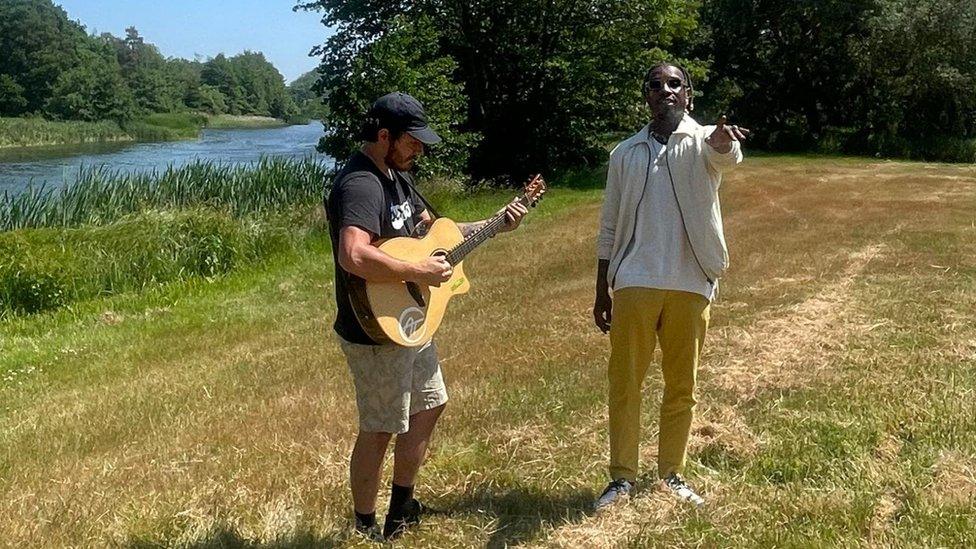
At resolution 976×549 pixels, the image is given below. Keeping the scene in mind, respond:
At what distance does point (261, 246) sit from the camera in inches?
552

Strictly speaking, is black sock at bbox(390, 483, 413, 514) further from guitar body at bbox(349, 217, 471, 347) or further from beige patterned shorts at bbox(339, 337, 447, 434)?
guitar body at bbox(349, 217, 471, 347)

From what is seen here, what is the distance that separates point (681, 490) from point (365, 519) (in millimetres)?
1325

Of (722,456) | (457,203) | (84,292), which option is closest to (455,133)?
(457,203)

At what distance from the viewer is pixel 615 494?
383cm

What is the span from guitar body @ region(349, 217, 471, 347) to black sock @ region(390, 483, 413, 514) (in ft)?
2.29

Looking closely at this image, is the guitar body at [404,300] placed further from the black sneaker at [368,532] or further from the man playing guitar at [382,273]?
the black sneaker at [368,532]

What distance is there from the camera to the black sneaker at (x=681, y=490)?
3779 millimetres

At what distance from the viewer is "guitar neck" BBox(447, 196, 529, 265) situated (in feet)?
11.8

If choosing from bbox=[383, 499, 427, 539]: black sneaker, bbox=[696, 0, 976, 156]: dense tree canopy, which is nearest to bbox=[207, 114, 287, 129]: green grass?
bbox=[696, 0, 976, 156]: dense tree canopy

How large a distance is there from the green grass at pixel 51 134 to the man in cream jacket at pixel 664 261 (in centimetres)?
5738

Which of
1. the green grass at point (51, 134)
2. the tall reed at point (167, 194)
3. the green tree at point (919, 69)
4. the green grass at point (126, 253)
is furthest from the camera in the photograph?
the green grass at point (51, 134)

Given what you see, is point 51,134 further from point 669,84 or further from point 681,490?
point 681,490

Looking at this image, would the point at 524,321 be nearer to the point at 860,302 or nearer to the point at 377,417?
the point at 860,302

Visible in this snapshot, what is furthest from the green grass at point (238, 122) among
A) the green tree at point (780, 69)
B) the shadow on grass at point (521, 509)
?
the shadow on grass at point (521, 509)
